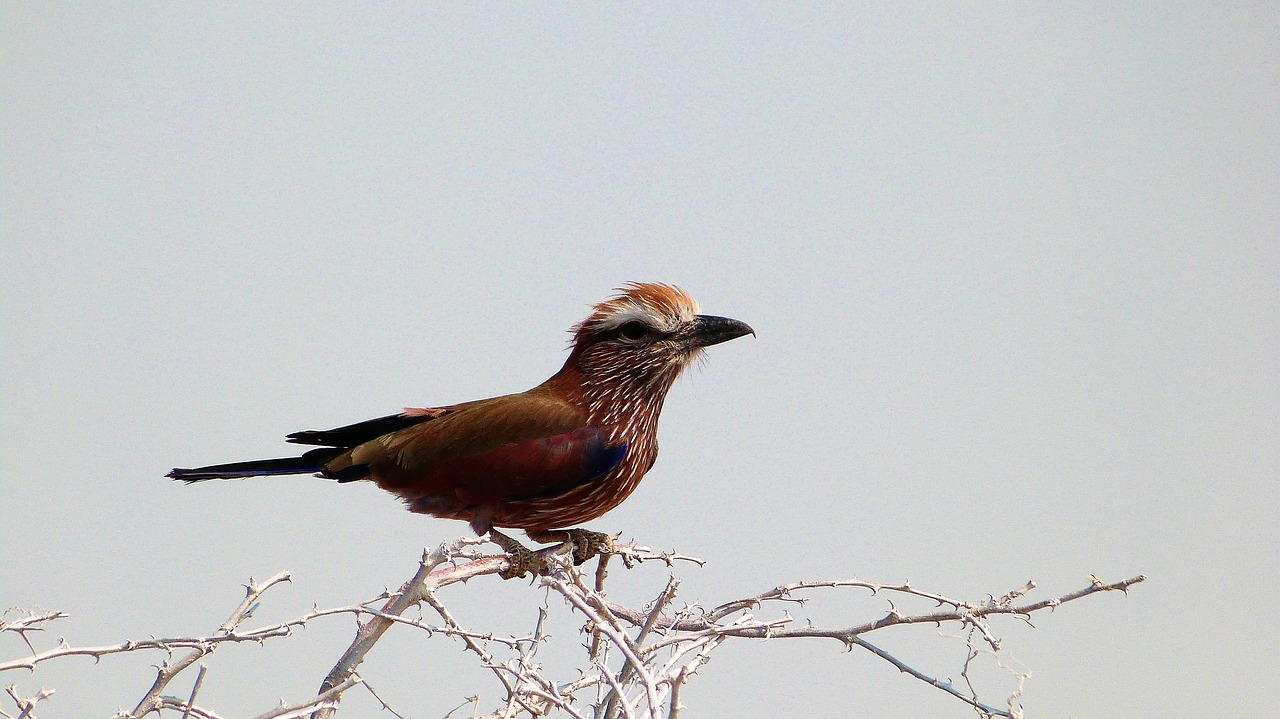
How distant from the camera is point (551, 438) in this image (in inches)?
131

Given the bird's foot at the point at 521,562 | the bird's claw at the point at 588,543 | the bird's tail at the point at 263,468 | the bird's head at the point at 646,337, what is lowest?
the bird's foot at the point at 521,562

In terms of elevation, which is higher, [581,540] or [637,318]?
[637,318]

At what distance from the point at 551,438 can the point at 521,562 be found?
38cm

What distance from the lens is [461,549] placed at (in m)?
2.58

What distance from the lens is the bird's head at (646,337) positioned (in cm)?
360

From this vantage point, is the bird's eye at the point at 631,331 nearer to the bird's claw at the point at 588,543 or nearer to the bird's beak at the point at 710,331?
the bird's beak at the point at 710,331

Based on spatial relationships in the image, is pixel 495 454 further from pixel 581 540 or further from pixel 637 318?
pixel 637 318

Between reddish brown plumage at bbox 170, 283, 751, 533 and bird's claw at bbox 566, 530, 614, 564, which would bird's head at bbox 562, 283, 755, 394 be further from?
bird's claw at bbox 566, 530, 614, 564

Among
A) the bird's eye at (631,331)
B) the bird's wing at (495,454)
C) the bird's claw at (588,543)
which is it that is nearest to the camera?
the bird's wing at (495,454)

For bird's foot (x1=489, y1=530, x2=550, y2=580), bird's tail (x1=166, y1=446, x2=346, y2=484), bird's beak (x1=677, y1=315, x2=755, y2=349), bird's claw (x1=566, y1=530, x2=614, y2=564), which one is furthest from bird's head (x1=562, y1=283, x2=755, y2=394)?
bird's tail (x1=166, y1=446, x2=346, y2=484)

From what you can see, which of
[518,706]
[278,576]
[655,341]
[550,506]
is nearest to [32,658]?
[278,576]

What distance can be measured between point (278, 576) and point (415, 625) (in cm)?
50

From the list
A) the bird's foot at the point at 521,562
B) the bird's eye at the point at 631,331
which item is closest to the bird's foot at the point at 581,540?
the bird's foot at the point at 521,562

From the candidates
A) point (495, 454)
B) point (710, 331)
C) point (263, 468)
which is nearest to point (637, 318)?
point (710, 331)
